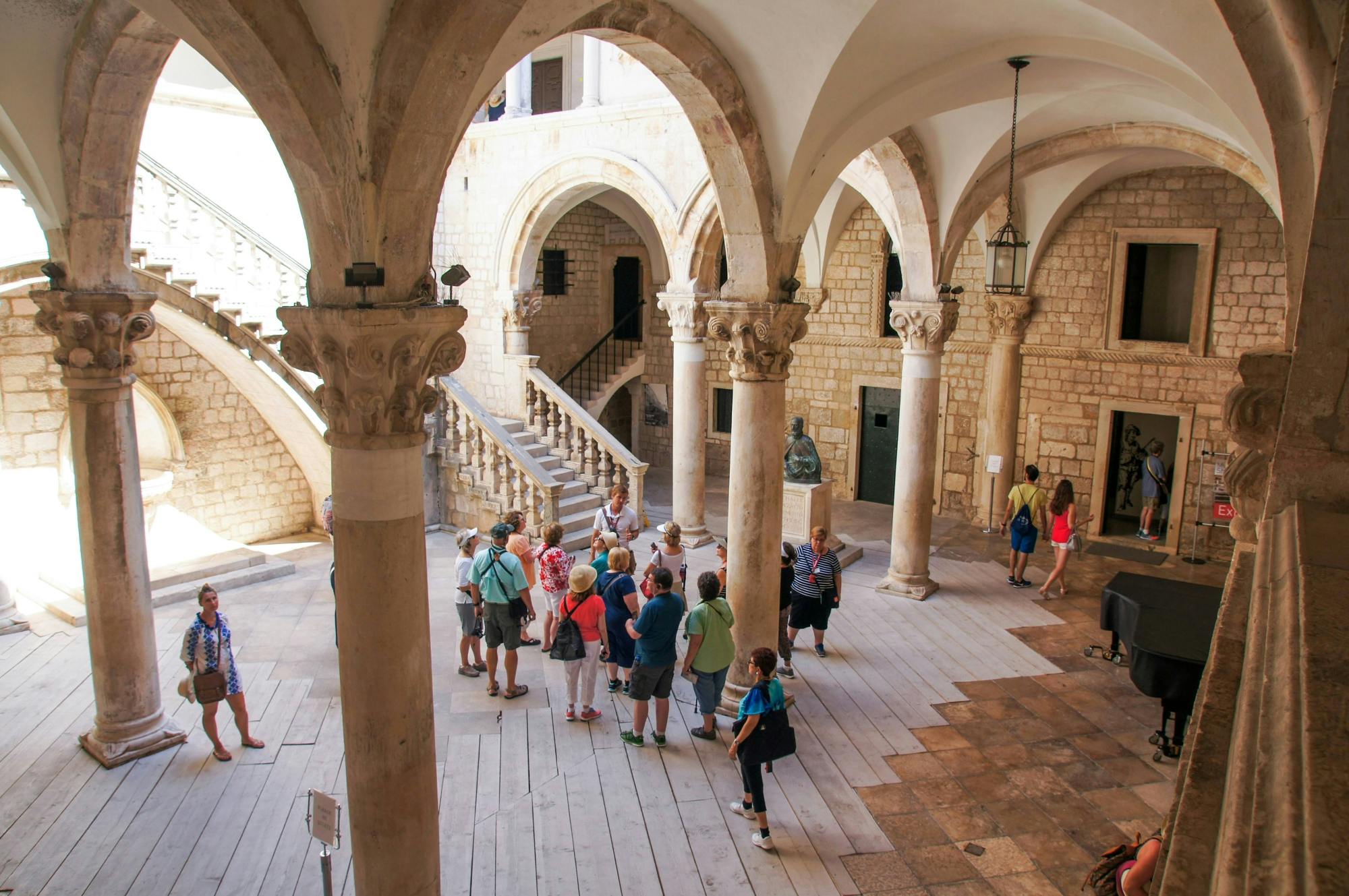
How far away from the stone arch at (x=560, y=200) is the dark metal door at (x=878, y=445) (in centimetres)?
441

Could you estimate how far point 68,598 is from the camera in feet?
30.1

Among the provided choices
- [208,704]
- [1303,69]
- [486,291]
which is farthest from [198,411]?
[1303,69]

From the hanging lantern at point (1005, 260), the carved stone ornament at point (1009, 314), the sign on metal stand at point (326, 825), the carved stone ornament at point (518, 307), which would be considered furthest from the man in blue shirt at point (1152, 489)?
the sign on metal stand at point (326, 825)

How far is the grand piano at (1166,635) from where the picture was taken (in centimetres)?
594

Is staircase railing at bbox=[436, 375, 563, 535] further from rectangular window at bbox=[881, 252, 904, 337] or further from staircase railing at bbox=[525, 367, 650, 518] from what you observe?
rectangular window at bbox=[881, 252, 904, 337]

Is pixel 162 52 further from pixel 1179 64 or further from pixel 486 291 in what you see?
pixel 486 291

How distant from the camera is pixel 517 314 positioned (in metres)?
13.0

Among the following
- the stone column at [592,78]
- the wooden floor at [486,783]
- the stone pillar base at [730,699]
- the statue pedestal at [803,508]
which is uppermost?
the stone column at [592,78]

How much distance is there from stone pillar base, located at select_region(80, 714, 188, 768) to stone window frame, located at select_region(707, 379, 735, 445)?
36.9ft

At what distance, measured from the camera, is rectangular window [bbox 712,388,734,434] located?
54.6 feet

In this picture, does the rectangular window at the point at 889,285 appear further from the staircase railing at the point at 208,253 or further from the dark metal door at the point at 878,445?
the staircase railing at the point at 208,253

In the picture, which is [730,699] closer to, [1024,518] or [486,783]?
[486,783]

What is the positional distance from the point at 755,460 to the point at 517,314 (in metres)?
7.15

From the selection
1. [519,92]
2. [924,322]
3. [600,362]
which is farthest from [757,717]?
[600,362]
